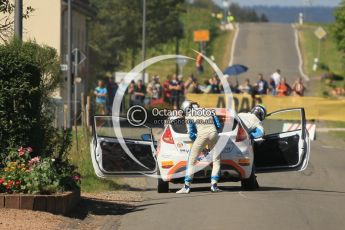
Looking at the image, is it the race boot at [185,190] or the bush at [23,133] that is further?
the race boot at [185,190]

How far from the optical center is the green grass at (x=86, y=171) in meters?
19.0

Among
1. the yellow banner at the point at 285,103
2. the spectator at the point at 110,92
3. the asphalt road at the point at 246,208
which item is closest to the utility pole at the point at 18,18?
the asphalt road at the point at 246,208

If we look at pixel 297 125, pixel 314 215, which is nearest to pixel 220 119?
pixel 314 215

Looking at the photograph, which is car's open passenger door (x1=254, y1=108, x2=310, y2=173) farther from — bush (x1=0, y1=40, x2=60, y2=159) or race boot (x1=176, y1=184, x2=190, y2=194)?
bush (x1=0, y1=40, x2=60, y2=159)

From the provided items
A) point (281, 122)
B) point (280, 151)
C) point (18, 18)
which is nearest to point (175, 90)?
point (281, 122)

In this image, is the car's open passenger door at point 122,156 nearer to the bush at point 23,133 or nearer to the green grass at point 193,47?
the bush at point 23,133

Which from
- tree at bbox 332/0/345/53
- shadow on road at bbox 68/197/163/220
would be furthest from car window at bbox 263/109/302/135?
shadow on road at bbox 68/197/163/220

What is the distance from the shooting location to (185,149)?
696 inches

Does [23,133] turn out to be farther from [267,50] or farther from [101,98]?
[267,50]

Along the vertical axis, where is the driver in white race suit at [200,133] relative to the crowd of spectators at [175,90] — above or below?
below

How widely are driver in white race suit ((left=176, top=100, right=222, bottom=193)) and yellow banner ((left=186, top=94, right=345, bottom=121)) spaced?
864 inches

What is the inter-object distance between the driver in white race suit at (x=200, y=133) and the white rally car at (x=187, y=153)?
0.17 metres

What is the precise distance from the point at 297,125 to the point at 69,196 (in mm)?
22717

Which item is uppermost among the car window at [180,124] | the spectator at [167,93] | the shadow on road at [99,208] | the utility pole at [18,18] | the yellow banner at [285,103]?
the utility pole at [18,18]
